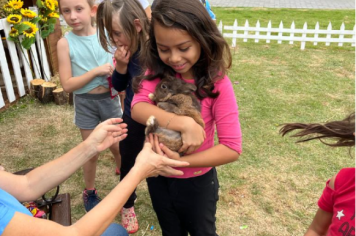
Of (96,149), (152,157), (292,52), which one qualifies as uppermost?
(152,157)

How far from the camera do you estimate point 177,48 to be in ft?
5.66

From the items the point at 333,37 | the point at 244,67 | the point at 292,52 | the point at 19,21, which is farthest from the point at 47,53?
the point at 333,37

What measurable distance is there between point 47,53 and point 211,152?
20.1ft

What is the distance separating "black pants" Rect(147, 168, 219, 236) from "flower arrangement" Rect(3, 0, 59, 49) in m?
4.84

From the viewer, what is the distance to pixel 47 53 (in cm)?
684

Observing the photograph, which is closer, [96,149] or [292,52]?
[96,149]

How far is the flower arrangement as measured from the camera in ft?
18.6

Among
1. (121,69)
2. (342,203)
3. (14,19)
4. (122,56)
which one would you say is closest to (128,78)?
(121,69)

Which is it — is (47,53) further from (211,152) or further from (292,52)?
(292,52)

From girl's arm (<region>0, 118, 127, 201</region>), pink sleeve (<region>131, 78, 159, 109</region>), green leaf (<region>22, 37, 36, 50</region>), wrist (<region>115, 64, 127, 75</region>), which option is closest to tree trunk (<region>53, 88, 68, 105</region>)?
green leaf (<region>22, 37, 36, 50</region>)

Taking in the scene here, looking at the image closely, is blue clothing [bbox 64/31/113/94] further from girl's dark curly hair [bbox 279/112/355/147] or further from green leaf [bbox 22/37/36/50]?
green leaf [bbox 22/37/36/50]

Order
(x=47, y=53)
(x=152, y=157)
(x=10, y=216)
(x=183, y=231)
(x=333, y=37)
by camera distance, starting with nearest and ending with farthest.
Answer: (x=10, y=216), (x=152, y=157), (x=183, y=231), (x=47, y=53), (x=333, y=37)

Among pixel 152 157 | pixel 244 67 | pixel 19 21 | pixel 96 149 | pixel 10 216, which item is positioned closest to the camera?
pixel 10 216

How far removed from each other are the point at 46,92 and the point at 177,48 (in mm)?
4995
